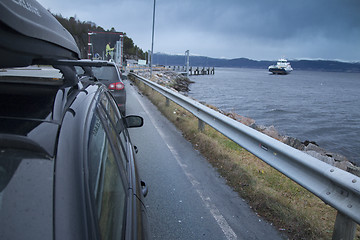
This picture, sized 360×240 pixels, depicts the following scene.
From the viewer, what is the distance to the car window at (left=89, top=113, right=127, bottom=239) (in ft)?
4.32

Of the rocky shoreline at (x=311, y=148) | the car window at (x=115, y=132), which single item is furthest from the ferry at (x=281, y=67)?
the car window at (x=115, y=132)

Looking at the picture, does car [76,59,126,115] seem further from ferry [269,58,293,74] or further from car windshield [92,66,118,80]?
ferry [269,58,293,74]

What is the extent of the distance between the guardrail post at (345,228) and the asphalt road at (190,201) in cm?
70

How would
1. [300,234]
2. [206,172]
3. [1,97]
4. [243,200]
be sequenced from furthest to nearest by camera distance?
[206,172]
[243,200]
[300,234]
[1,97]

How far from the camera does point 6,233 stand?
1050 mm

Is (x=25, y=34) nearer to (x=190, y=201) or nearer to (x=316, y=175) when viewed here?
(x=316, y=175)

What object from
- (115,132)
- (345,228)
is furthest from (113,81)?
(345,228)

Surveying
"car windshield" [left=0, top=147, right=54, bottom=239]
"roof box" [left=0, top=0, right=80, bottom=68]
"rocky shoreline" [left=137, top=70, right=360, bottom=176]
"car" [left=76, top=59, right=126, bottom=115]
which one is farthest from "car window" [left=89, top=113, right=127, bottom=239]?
"car" [left=76, top=59, right=126, bottom=115]

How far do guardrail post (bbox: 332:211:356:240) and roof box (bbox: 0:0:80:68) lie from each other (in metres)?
2.83

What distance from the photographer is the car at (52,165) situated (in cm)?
111

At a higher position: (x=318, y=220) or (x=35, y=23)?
(x=35, y=23)

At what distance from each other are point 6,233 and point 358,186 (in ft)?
8.14

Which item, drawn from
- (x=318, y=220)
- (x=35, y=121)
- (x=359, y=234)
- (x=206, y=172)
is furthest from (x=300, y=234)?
(x=35, y=121)

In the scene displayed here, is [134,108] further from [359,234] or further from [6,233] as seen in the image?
[6,233]
